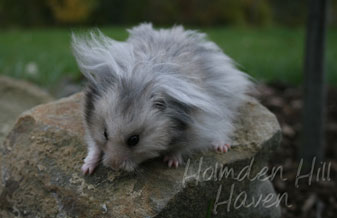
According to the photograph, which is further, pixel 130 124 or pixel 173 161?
pixel 173 161

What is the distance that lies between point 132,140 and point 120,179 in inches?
14.9

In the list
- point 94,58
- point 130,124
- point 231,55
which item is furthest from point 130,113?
point 231,55

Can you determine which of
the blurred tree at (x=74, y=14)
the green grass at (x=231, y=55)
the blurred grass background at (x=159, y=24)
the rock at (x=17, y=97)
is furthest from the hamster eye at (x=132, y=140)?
the blurred tree at (x=74, y=14)

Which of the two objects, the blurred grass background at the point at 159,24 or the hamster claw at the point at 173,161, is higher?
the hamster claw at the point at 173,161

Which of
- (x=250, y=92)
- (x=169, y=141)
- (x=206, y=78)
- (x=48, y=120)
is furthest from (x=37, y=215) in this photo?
(x=250, y=92)

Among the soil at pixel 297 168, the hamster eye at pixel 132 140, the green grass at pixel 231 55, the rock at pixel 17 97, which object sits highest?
the hamster eye at pixel 132 140

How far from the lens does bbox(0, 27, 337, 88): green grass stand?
7.88m

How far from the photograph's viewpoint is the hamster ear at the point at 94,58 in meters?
3.31

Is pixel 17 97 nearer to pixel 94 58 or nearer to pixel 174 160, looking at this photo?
pixel 94 58

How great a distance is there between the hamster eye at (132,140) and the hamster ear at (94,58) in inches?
19.0

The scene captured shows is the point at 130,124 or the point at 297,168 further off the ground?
the point at 130,124

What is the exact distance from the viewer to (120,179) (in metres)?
3.24

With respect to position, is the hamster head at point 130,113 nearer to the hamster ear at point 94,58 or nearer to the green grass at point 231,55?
the hamster ear at point 94,58

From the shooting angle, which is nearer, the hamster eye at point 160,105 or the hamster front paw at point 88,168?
the hamster eye at point 160,105
